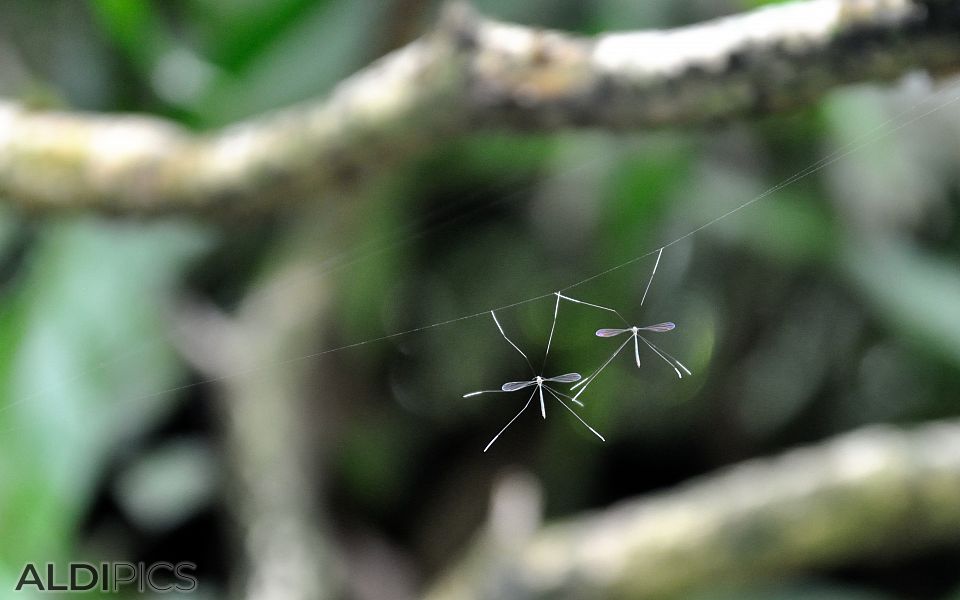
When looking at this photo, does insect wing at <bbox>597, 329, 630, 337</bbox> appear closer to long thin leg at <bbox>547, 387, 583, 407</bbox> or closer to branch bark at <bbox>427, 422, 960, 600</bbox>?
long thin leg at <bbox>547, 387, 583, 407</bbox>

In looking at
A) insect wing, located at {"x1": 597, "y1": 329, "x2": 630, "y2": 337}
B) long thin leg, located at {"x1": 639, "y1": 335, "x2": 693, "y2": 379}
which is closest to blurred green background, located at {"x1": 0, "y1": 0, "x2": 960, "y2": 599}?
long thin leg, located at {"x1": 639, "y1": 335, "x2": 693, "y2": 379}

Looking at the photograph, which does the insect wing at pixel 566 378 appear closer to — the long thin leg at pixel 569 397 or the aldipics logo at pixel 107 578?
the long thin leg at pixel 569 397

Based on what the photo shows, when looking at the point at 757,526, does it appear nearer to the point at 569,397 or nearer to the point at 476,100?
the point at 569,397

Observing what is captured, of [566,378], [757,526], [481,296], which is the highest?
[481,296]

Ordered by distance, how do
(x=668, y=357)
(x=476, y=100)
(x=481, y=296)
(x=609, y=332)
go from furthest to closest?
(x=481, y=296)
(x=668, y=357)
(x=609, y=332)
(x=476, y=100)

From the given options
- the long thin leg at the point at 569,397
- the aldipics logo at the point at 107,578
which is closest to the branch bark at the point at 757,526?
the long thin leg at the point at 569,397

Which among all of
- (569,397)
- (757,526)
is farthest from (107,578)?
(757,526)
